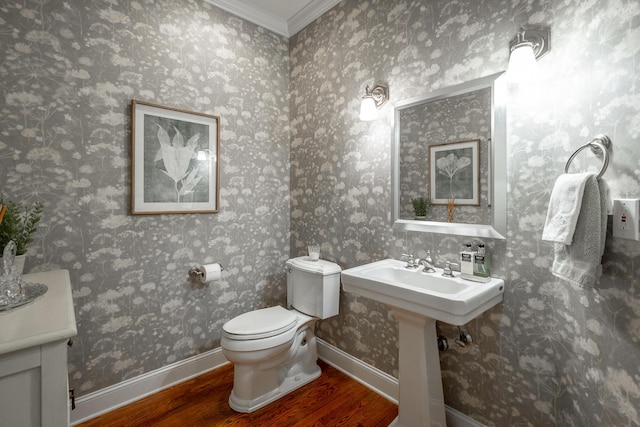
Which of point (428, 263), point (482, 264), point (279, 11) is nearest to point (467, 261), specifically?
point (482, 264)

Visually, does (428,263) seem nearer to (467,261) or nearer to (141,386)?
(467,261)

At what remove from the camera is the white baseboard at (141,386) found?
1.78m

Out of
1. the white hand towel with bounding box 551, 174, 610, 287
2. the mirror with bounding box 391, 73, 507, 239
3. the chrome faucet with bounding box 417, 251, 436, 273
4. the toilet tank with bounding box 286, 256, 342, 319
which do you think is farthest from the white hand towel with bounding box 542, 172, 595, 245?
the toilet tank with bounding box 286, 256, 342, 319

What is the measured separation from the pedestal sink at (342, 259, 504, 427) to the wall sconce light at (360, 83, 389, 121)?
103 cm

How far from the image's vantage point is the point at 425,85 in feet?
5.79

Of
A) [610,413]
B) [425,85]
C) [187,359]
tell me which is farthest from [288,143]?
[610,413]

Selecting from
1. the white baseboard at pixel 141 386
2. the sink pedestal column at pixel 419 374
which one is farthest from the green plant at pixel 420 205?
the white baseboard at pixel 141 386

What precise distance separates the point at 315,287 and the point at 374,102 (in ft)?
4.50

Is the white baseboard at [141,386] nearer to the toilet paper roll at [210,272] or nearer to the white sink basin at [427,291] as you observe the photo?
the toilet paper roll at [210,272]

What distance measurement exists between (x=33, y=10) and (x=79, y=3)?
23 cm

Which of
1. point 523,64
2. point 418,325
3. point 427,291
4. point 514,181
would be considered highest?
point 523,64

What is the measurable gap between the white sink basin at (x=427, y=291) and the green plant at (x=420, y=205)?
331 mm

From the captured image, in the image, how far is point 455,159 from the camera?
1.66 meters

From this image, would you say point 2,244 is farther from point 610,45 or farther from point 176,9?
point 610,45
